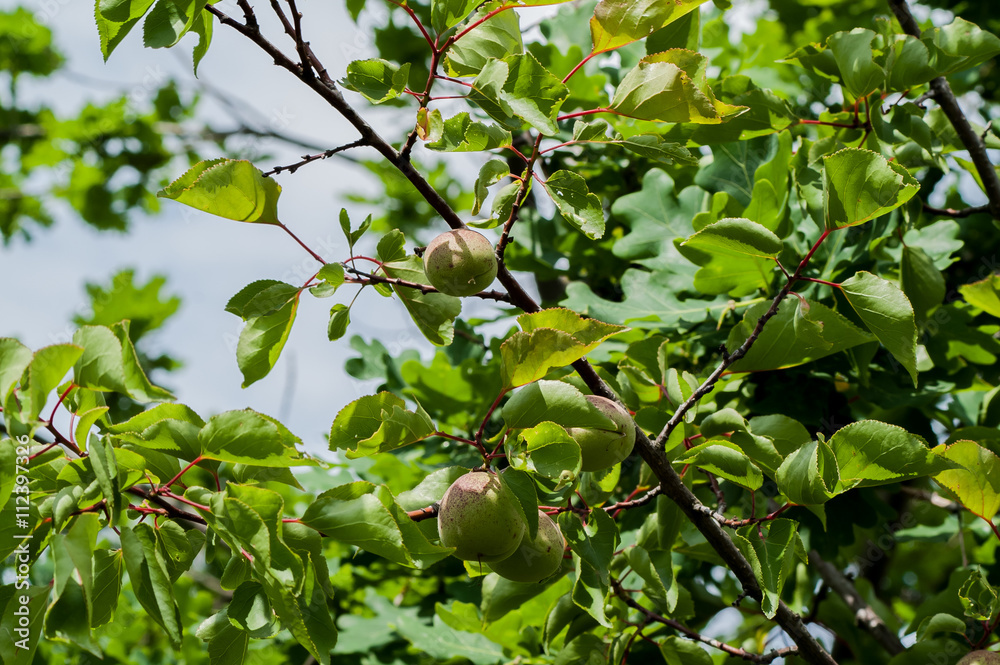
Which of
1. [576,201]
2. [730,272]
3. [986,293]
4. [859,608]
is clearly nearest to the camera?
[576,201]

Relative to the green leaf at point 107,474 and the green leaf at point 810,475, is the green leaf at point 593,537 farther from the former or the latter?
the green leaf at point 107,474

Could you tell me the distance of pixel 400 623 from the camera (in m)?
2.09

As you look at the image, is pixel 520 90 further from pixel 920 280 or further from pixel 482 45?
pixel 920 280

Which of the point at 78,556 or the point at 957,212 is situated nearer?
the point at 78,556

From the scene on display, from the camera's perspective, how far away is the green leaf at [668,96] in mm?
1114

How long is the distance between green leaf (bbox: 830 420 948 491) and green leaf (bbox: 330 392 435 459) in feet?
1.96

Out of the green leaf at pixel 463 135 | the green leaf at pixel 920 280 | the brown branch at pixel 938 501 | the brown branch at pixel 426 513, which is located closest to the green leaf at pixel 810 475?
the brown branch at pixel 426 513

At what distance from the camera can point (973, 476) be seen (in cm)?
123

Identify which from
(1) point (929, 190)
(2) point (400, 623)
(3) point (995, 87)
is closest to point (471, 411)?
(2) point (400, 623)

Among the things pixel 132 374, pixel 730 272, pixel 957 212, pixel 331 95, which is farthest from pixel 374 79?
pixel 957 212

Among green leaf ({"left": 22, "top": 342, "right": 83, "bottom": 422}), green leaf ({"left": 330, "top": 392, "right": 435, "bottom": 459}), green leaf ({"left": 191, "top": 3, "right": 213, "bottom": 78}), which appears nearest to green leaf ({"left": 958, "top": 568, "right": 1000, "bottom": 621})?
green leaf ({"left": 330, "top": 392, "right": 435, "bottom": 459})

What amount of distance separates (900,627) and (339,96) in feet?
7.94

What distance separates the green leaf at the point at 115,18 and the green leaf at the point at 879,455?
3.70ft

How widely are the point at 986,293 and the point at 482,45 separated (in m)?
1.22
